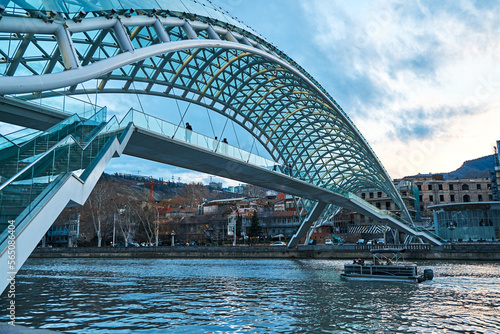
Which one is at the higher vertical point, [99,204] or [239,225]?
[99,204]

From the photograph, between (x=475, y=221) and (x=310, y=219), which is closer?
(x=310, y=219)

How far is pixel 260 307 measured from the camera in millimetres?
17891

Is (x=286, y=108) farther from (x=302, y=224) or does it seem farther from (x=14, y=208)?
(x=14, y=208)

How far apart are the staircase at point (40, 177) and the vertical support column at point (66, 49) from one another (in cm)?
228

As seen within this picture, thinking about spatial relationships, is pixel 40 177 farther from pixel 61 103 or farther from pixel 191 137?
pixel 191 137

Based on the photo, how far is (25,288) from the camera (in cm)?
2486

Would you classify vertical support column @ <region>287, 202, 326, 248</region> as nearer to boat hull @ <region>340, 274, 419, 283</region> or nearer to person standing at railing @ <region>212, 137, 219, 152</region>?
boat hull @ <region>340, 274, 419, 283</region>

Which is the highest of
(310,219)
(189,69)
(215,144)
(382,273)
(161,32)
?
(189,69)

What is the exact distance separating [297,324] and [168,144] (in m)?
15.6

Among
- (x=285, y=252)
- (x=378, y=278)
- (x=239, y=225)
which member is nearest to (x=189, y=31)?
(x=378, y=278)

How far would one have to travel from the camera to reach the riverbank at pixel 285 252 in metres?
52.2

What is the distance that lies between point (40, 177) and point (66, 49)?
5662mm

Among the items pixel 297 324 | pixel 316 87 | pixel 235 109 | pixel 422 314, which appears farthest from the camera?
pixel 235 109

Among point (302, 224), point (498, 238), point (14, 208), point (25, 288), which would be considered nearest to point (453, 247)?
point (498, 238)
